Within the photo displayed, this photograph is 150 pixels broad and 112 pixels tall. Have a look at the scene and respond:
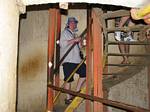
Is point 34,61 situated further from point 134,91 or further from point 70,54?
point 134,91

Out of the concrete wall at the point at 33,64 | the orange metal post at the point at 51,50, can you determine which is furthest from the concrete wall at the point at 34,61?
the orange metal post at the point at 51,50

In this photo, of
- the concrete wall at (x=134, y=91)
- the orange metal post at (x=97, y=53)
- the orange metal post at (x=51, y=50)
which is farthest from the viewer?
the concrete wall at (x=134, y=91)

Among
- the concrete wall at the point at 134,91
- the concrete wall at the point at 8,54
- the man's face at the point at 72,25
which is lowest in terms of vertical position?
the concrete wall at the point at 134,91

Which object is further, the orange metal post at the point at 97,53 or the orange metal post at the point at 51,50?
the orange metal post at the point at 51,50

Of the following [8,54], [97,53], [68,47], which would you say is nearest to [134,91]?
[68,47]

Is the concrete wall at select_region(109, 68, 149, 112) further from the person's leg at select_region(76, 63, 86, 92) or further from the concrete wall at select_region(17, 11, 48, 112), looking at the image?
the concrete wall at select_region(17, 11, 48, 112)

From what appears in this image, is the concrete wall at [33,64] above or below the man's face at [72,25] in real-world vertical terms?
below

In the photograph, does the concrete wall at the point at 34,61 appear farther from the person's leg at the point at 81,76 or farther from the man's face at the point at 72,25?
the person's leg at the point at 81,76

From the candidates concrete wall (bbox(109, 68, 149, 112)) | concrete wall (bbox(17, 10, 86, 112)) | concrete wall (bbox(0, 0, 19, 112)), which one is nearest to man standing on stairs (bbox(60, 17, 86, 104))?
concrete wall (bbox(17, 10, 86, 112))

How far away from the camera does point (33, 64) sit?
7668mm

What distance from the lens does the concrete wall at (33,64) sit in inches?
297

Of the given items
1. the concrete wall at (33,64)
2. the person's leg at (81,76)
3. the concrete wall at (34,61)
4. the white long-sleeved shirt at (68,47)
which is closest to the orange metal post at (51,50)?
the white long-sleeved shirt at (68,47)

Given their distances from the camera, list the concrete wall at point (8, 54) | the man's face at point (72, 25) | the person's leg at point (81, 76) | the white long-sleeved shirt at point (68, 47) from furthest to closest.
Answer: the man's face at point (72, 25)
the person's leg at point (81, 76)
the white long-sleeved shirt at point (68, 47)
the concrete wall at point (8, 54)

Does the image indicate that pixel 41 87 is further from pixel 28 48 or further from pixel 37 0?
pixel 37 0
